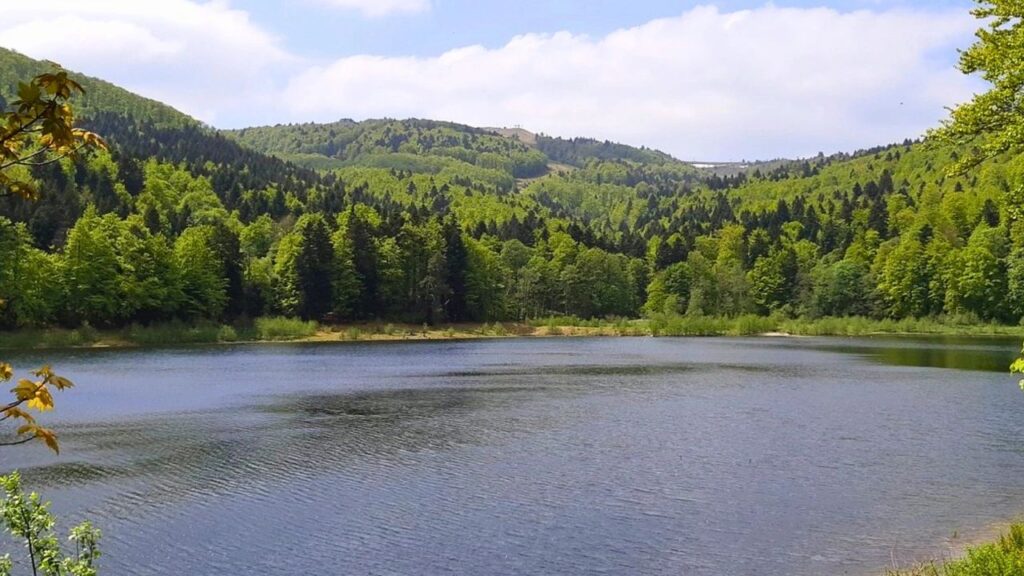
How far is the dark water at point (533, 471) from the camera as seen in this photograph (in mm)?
21688

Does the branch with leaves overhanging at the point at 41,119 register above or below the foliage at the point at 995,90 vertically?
below

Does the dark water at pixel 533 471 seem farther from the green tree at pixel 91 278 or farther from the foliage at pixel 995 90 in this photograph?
the green tree at pixel 91 278

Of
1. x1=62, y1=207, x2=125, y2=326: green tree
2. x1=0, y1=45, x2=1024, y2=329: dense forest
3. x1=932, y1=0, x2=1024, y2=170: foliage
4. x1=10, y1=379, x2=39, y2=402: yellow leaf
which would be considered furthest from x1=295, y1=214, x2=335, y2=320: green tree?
x1=10, y1=379, x2=39, y2=402: yellow leaf

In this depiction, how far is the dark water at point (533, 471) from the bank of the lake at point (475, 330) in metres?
34.2

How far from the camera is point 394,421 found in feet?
142

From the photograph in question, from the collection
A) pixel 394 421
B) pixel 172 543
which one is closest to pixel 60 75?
pixel 172 543

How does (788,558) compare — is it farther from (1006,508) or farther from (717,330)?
(717,330)

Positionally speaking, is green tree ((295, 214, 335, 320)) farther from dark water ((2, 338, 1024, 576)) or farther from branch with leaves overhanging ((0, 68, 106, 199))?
A: branch with leaves overhanging ((0, 68, 106, 199))

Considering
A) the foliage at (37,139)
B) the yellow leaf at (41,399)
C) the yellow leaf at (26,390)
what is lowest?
the yellow leaf at (41,399)

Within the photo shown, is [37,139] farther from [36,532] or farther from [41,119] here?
[36,532]

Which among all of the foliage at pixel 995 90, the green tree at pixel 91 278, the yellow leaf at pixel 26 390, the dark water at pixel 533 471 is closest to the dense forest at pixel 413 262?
the green tree at pixel 91 278

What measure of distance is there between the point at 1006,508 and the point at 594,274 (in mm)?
133483

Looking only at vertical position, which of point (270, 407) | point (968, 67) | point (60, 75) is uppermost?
point (968, 67)

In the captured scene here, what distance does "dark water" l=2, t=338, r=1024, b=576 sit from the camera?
2169 cm
